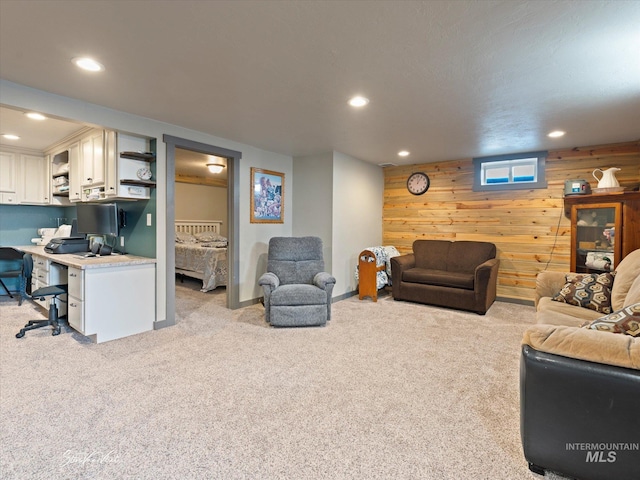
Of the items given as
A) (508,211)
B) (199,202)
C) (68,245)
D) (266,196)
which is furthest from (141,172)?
(508,211)


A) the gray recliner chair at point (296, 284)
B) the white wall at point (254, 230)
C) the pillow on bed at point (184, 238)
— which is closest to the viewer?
the gray recliner chair at point (296, 284)

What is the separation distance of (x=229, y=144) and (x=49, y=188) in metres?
2.98

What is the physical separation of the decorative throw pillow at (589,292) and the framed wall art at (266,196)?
3.61m

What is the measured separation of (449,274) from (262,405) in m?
3.43

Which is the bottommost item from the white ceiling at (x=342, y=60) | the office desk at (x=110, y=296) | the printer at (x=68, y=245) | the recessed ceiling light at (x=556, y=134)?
the office desk at (x=110, y=296)

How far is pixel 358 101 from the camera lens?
2.82 m

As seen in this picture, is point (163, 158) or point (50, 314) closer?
point (50, 314)

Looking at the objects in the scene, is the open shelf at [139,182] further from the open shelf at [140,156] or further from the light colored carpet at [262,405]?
the light colored carpet at [262,405]

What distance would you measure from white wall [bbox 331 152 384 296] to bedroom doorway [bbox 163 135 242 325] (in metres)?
1.45

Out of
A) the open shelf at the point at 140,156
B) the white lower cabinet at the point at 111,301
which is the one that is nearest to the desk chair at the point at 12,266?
the white lower cabinet at the point at 111,301

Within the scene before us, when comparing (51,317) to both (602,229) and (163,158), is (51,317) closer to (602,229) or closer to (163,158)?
Answer: (163,158)

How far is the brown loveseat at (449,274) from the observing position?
4227mm
